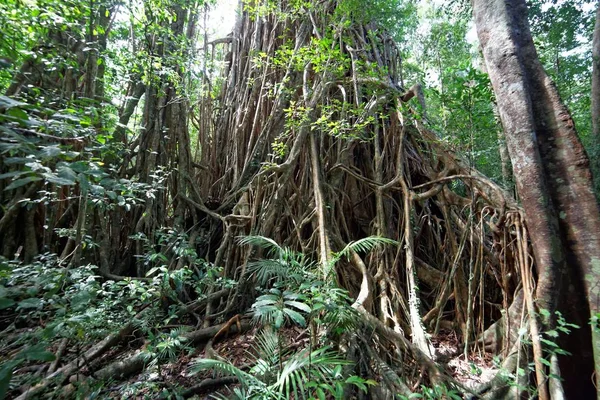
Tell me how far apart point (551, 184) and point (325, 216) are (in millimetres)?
1749

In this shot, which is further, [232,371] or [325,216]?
[325,216]

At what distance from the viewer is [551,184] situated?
1.97m

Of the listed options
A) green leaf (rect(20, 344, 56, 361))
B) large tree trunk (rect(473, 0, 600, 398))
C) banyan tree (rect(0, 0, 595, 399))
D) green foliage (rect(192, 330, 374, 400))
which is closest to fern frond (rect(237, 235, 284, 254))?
banyan tree (rect(0, 0, 595, 399))

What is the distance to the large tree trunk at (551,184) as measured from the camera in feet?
6.01

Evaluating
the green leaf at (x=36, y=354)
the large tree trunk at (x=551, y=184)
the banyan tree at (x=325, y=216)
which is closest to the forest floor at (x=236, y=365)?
the banyan tree at (x=325, y=216)

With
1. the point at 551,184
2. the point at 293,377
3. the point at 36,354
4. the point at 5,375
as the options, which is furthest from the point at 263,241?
the point at 551,184

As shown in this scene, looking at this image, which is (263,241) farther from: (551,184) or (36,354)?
(551,184)

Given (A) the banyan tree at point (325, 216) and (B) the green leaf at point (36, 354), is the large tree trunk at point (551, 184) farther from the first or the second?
(B) the green leaf at point (36, 354)

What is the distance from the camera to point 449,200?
3.16 meters

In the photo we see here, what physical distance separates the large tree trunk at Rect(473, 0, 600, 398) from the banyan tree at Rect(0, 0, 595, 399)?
0.11m

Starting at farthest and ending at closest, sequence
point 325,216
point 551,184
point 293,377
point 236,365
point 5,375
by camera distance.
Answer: point 325,216
point 236,365
point 551,184
point 293,377
point 5,375

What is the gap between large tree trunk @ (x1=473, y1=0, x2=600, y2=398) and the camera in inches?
72.2

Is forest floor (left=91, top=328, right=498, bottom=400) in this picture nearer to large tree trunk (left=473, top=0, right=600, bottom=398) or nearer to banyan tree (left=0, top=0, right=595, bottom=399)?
banyan tree (left=0, top=0, right=595, bottom=399)

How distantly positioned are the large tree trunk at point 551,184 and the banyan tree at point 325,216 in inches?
4.2
